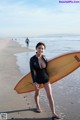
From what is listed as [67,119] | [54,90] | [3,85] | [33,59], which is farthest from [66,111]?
[3,85]

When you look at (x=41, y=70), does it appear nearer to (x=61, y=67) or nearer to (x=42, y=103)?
(x=61, y=67)

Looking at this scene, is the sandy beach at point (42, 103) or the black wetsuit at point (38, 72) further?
the sandy beach at point (42, 103)

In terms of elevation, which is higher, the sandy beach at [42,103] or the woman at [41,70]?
the woman at [41,70]

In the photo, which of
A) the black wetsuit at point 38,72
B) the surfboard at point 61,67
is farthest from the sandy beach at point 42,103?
the black wetsuit at point 38,72

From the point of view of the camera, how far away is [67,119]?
6.07 meters

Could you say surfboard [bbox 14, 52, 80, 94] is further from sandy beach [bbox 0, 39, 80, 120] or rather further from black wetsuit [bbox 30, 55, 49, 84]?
black wetsuit [bbox 30, 55, 49, 84]

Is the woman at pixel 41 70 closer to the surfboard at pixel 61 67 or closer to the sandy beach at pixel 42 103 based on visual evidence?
the sandy beach at pixel 42 103

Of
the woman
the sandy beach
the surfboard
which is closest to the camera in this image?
the woman

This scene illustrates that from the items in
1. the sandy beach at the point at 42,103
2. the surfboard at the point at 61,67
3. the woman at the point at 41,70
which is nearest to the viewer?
the woman at the point at 41,70

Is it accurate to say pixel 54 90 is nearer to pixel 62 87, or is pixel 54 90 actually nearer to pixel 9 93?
pixel 62 87

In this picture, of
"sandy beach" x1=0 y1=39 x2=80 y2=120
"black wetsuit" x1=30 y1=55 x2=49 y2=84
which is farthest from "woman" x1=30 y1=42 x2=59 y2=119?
"sandy beach" x1=0 y1=39 x2=80 y2=120

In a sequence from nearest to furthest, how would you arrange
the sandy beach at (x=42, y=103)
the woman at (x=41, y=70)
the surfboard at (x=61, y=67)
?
1. the woman at (x=41, y=70)
2. the sandy beach at (x=42, y=103)
3. the surfboard at (x=61, y=67)

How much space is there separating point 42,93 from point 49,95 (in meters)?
2.50

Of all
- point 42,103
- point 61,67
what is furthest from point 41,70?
point 42,103
